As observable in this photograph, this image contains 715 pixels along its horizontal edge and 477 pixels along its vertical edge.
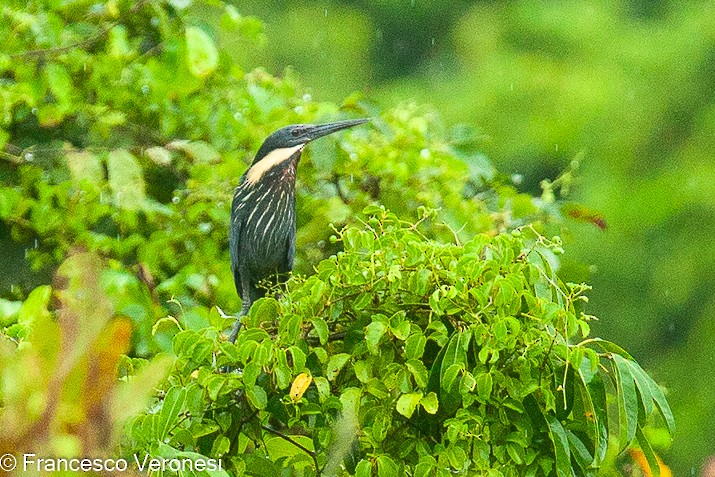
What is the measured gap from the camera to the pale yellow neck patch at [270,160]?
7.00 feet

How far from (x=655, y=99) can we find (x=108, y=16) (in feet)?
14.2

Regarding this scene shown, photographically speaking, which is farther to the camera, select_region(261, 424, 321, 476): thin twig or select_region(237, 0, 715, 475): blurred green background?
select_region(237, 0, 715, 475): blurred green background

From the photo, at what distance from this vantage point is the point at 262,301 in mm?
1492

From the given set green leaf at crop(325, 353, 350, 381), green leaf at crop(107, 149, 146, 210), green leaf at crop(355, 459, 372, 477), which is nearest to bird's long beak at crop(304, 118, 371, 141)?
green leaf at crop(107, 149, 146, 210)

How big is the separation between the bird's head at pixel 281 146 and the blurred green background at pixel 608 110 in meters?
3.42

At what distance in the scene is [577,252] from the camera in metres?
5.65

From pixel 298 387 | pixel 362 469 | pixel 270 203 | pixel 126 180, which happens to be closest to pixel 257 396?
pixel 298 387

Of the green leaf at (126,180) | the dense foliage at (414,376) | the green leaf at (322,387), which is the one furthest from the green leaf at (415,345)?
the green leaf at (126,180)

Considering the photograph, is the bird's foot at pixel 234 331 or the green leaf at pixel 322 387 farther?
the bird's foot at pixel 234 331

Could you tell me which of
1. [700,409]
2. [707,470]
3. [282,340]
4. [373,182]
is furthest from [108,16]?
[700,409]

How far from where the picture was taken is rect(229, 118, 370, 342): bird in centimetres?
214

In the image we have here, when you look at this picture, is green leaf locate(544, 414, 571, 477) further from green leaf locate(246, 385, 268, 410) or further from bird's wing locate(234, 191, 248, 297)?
bird's wing locate(234, 191, 248, 297)

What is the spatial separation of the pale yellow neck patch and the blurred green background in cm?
344

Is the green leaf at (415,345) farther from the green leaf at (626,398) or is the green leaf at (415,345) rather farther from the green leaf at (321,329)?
the green leaf at (626,398)
